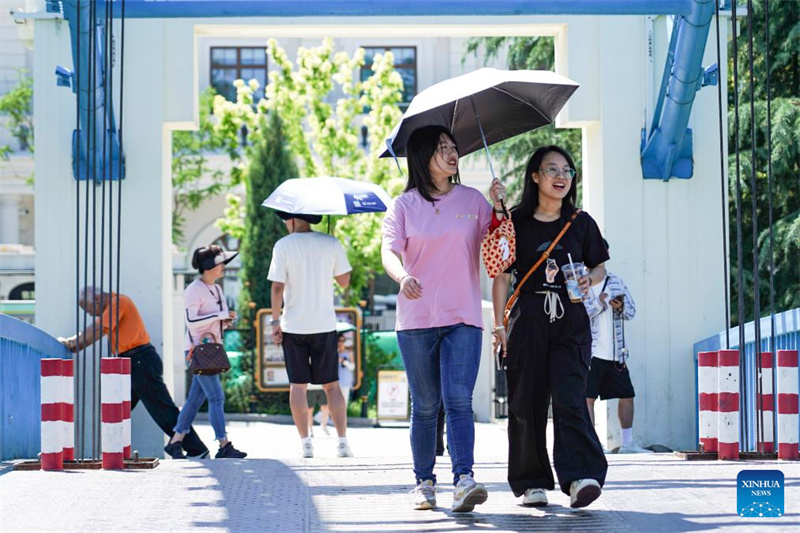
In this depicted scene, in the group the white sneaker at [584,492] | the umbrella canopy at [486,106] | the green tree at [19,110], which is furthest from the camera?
the green tree at [19,110]

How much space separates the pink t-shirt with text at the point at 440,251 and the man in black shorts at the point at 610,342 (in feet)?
14.4

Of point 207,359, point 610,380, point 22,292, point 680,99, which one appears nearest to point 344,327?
point 610,380

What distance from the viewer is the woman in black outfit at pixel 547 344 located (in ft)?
22.2

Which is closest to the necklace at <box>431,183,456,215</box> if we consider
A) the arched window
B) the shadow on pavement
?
the shadow on pavement

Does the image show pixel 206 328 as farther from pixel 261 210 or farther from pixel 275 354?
pixel 261 210

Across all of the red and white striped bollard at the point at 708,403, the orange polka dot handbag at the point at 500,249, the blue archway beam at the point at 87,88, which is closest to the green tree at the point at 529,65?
the blue archway beam at the point at 87,88

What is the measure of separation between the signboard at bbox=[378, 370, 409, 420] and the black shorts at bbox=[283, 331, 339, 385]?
10446mm

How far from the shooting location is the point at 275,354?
21484 mm

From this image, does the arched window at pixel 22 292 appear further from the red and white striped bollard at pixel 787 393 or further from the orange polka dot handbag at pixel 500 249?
the orange polka dot handbag at pixel 500 249

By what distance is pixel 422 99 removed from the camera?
24.6 feet

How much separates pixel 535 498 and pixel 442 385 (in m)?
0.76

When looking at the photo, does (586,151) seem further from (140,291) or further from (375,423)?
(375,423)

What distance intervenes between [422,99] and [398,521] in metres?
2.39

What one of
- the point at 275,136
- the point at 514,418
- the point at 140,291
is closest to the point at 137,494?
the point at 514,418
